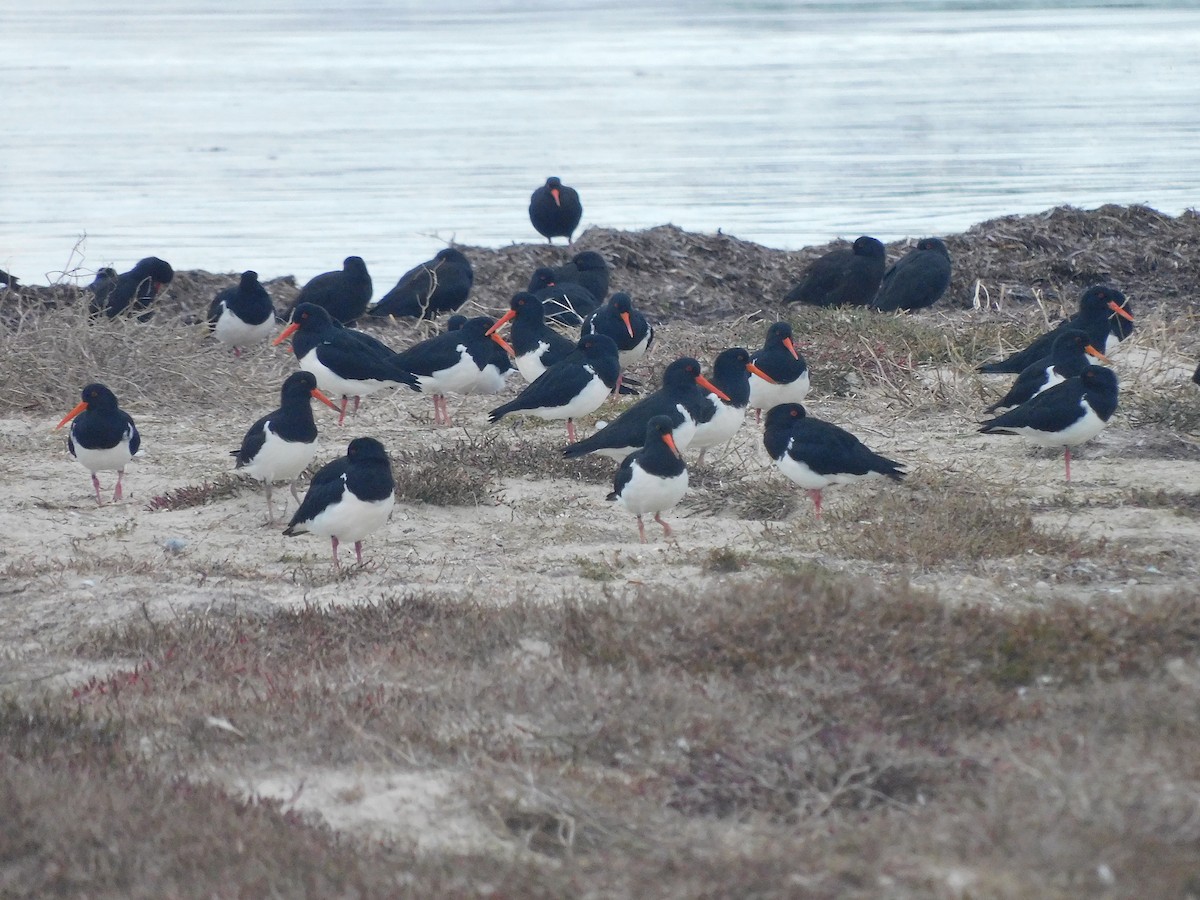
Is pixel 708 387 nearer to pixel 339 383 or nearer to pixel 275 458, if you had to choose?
pixel 275 458

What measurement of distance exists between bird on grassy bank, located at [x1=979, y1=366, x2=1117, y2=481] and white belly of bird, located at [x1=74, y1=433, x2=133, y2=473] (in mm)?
5679

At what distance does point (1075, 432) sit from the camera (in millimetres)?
9773

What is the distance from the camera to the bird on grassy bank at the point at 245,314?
14109mm

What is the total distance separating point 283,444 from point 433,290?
5882mm

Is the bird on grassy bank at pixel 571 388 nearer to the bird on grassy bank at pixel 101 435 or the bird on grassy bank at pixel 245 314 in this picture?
the bird on grassy bank at pixel 101 435

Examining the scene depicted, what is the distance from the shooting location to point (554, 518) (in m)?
9.35

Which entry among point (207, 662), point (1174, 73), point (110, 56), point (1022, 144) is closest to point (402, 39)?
point (110, 56)

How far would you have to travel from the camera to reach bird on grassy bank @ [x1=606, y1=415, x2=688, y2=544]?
28.6 ft

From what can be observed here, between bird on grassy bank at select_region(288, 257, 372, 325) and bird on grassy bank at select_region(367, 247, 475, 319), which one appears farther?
bird on grassy bank at select_region(367, 247, 475, 319)

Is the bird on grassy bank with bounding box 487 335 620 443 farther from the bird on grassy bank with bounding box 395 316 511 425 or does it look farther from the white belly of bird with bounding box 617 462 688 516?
the white belly of bird with bounding box 617 462 688 516

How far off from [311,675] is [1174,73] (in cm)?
4112

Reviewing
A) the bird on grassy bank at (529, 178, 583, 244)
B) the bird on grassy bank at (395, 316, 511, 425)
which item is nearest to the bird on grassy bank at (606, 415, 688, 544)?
the bird on grassy bank at (395, 316, 511, 425)

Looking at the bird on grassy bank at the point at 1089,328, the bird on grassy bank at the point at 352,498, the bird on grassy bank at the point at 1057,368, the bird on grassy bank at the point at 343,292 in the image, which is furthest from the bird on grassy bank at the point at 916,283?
the bird on grassy bank at the point at 352,498

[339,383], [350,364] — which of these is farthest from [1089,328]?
[339,383]
